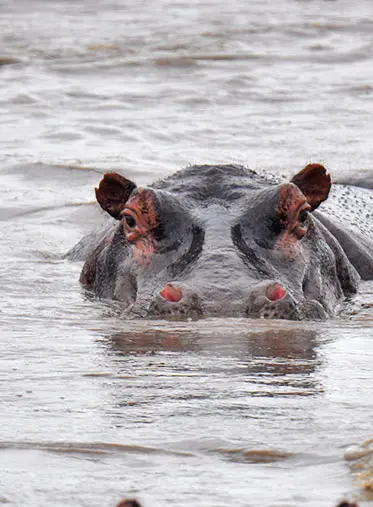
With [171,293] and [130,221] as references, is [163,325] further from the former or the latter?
[130,221]

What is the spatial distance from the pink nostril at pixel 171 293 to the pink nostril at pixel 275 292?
427 mm

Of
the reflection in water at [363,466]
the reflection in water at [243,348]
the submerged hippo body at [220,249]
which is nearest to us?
the reflection in water at [363,466]

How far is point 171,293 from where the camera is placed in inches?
264

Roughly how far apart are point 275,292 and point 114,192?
190cm

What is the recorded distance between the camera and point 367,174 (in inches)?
486

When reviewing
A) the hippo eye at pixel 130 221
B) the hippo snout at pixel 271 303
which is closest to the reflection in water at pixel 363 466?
the hippo snout at pixel 271 303

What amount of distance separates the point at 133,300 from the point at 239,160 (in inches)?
262

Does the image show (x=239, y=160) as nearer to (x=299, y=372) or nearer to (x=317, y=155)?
(x=317, y=155)

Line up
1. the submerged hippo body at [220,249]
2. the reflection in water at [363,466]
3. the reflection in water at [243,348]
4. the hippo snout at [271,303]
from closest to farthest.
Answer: the reflection in water at [363,466] → the reflection in water at [243,348] → the hippo snout at [271,303] → the submerged hippo body at [220,249]

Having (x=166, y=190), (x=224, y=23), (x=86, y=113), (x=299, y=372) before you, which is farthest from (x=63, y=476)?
(x=224, y=23)

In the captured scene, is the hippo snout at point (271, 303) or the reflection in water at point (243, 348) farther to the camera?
the hippo snout at point (271, 303)

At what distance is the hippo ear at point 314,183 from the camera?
325 inches

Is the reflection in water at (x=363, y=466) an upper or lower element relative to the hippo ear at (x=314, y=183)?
upper

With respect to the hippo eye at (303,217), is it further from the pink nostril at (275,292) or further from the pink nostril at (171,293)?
the pink nostril at (171,293)
